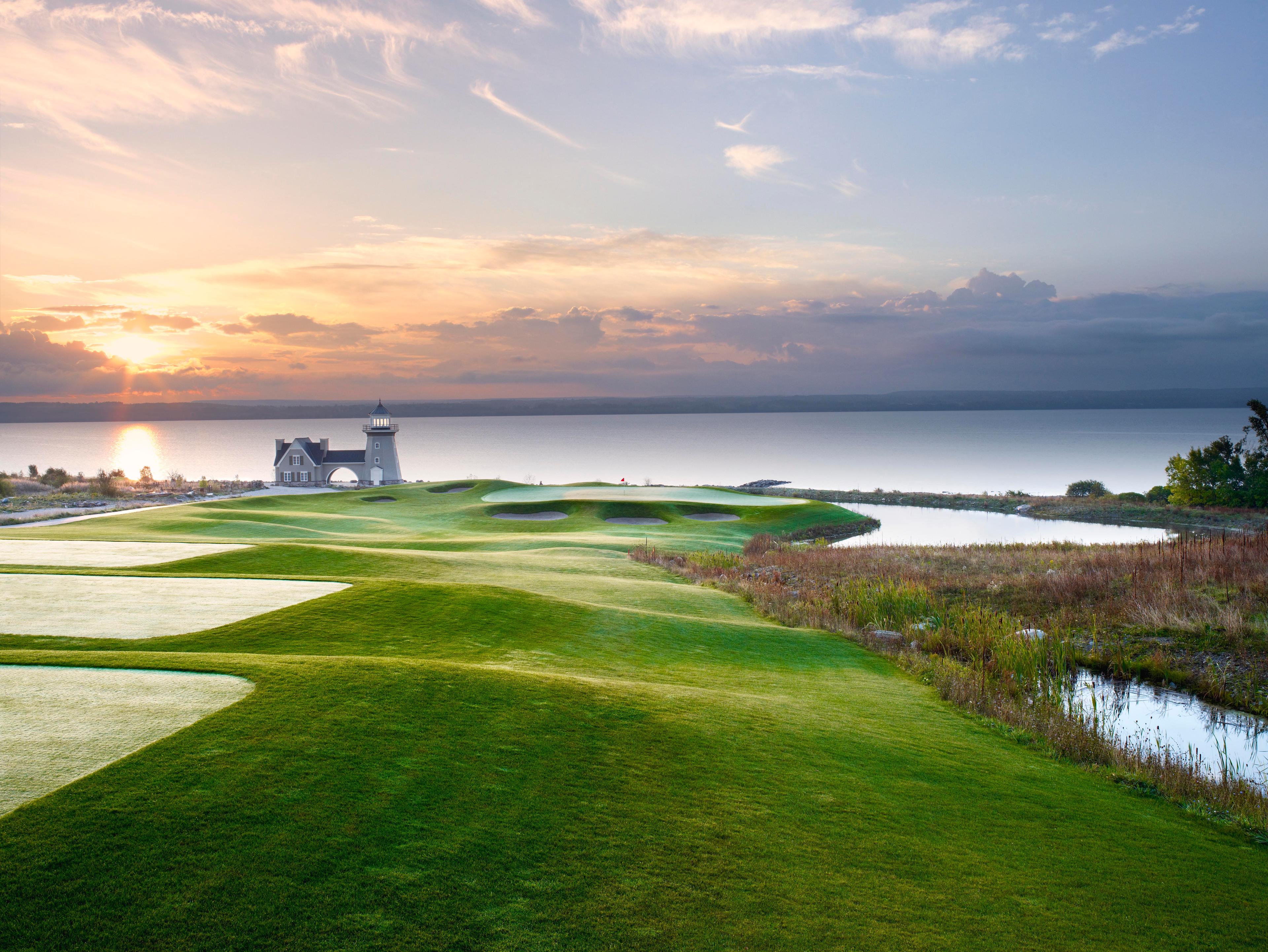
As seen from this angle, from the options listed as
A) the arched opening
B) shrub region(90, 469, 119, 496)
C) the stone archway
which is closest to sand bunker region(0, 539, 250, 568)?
shrub region(90, 469, 119, 496)

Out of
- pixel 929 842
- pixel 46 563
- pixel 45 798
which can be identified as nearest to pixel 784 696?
pixel 929 842

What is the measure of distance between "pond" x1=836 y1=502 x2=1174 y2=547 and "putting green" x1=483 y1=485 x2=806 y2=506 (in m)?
6.99

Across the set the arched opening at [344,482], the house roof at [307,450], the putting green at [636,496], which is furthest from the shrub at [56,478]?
the putting green at [636,496]

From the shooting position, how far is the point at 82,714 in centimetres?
599

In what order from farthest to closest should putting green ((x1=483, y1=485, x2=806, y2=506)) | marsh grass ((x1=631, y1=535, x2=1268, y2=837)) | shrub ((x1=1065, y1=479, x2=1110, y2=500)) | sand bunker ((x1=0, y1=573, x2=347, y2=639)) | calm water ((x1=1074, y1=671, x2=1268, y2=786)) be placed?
shrub ((x1=1065, y1=479, x2=1110, y2=500)) < putting green ((x1=483, y1=485, x2=806, y2=506)) < calm water ((x1=1074, y1=671, x2=1268, y2=786)) < sand bunker ((x1=0, y1=573, x2=347, y2=639)) < marsh grass ((x1=631, y1=535, x2=1268, y2=837))

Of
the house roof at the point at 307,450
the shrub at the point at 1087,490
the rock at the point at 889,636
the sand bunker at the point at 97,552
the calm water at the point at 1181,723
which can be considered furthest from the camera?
the house roof at the point at 307,450

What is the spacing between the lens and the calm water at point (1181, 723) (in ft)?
33.0

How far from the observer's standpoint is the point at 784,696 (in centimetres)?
964

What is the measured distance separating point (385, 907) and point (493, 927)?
0.64m

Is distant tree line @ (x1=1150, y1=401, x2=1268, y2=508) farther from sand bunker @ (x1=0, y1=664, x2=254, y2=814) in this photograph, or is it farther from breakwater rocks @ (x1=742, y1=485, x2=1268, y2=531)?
sand bunker @ (x1=0, y1=664, x2=254, y2=814)

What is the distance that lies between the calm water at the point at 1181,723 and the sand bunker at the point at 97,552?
737 inches

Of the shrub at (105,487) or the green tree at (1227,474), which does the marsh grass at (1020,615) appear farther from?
the shrub at (105,487)

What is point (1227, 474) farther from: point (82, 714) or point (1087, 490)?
point (82, 714)

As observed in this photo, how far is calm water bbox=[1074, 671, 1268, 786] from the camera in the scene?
1005cm
